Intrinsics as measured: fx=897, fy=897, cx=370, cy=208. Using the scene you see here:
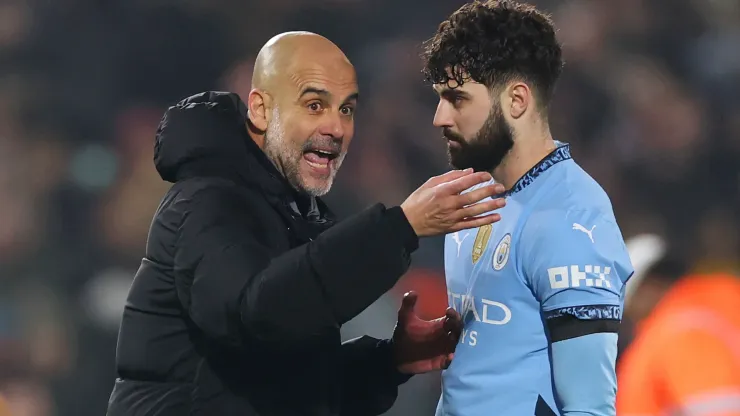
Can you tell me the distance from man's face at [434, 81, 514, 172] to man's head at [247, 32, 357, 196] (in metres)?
0.18

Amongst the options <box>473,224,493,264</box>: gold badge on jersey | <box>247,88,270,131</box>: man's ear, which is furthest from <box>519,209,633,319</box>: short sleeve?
<box>247,88,270,131</box>: man's ear

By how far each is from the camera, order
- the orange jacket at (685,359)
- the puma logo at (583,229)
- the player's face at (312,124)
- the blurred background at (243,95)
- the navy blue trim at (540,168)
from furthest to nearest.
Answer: the blurred background at (243,95), the orange jacket at (685,359), the player's face at (312,124), the navy blue trim at (540,168), the puma logo at (583,229)

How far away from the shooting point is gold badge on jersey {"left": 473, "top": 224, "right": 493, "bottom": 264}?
4.76ft

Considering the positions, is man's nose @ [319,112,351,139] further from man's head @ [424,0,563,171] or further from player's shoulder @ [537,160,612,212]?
player's shoulder @ [537,160,612,212]

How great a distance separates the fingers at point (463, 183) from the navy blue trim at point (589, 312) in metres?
0.23

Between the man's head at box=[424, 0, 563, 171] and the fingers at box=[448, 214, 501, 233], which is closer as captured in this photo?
the fingers at box=[448, 214, 501, 233]

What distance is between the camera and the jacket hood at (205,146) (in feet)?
4.72

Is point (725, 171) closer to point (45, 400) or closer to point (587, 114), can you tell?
point (587, 114)

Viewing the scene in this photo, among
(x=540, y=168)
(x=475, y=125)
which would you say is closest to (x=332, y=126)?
(x=475, y=125)

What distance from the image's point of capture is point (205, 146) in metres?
1.44

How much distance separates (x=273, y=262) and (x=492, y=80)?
489 mm

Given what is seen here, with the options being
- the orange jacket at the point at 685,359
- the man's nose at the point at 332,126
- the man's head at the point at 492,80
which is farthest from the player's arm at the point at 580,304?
the orange jacket at the point at 685,359

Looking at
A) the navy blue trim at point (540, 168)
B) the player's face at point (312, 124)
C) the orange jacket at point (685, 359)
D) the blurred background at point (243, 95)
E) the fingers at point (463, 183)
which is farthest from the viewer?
the blurred background at point (243, 95)

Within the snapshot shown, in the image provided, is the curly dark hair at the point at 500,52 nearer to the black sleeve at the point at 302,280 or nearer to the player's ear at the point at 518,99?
the player's ear at the point at 518,99
